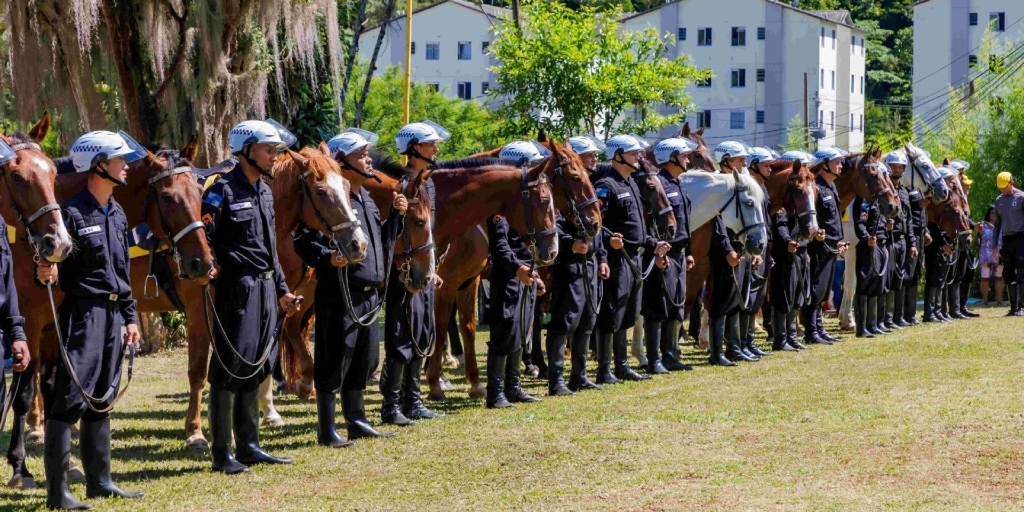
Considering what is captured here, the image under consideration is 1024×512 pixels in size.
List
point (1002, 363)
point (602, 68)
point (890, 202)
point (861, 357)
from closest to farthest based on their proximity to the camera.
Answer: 1. point (1002, 363)
2. point (861, 357)
3. point (890, 202)
4. point (602, 68)

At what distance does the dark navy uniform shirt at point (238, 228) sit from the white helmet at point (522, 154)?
376 centimetres

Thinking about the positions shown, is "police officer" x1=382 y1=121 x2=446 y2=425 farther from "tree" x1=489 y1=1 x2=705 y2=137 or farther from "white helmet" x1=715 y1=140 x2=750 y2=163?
"tree" x1=489 y1=1 x2=705 y2=137

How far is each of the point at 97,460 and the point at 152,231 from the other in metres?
1.67

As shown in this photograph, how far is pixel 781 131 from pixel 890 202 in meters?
51.8

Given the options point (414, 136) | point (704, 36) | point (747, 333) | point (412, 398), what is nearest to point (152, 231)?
point (414, 136)

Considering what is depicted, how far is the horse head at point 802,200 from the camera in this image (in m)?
16.8

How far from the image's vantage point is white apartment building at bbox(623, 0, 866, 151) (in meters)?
69.3

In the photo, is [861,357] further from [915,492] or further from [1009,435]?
[915,492]

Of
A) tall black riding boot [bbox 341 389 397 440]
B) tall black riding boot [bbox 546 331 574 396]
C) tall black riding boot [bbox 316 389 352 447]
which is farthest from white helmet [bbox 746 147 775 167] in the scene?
tall black riding boot [bbox 316 389 352 447]

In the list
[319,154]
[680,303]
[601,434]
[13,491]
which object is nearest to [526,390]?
[680,303]

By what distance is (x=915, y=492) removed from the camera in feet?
26.0

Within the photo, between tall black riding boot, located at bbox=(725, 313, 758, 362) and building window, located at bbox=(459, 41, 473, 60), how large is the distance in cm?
5570

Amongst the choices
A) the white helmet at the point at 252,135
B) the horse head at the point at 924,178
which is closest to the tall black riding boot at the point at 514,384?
the white helmet at the point at 252,135

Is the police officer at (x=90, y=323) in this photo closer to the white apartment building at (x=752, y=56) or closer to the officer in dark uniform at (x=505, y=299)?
the officer in dark uniform at (x=505, y=299)
